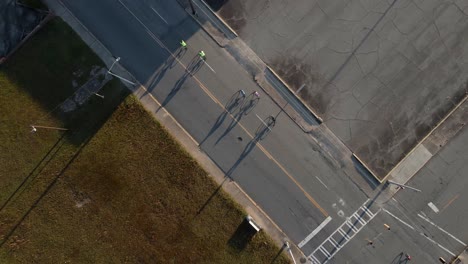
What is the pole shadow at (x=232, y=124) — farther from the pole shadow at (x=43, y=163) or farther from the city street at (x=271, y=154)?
the pole shadow at (x=43, y=163)

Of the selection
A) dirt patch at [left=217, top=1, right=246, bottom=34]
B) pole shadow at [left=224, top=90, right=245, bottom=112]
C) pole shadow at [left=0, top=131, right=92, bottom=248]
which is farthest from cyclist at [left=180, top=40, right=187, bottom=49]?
pole shadow at [left=0, top=131, right=92, bottom=248]

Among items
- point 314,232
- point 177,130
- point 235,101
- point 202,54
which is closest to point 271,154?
point 235,101

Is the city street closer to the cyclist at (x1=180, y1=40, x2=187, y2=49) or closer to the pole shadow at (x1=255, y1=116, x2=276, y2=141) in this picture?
→ the pole shadow at (x1=255, y1=116, x2=276, y2=141)

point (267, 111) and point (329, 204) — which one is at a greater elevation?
point (267, 111)

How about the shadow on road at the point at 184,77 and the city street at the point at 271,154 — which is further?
the shadow on road at the point at 184,77

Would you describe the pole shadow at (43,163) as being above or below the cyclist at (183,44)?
below

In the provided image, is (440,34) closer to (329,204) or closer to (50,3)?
(329,204)

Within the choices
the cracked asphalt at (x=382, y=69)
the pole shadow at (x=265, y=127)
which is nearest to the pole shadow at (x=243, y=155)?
the pole shadow at (x=265, y=127)

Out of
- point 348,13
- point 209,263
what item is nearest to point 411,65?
point 348,13
